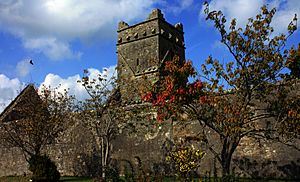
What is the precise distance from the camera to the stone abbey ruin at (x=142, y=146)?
12.9 m

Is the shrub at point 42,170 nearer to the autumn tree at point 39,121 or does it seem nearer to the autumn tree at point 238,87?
the autumn tree at point 39,121

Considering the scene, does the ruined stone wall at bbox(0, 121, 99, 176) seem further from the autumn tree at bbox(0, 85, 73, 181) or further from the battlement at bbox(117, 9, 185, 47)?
the battlement at bbox(117, 9, 185, 47)

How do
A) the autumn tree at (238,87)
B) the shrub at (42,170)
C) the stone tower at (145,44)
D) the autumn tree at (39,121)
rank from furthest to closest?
the stone tower at (145,44) < the autumn tree at (39,121) < the shrub at (42,170) < the autumn tree at (238,87)

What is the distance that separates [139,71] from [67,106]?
9.04 meters

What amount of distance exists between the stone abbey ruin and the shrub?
3.22 m

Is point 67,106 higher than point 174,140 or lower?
higher

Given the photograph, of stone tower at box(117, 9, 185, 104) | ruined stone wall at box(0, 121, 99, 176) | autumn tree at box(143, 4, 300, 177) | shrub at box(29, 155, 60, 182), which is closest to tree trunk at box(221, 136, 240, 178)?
autumn tree at box(143, 4, 300, 177)

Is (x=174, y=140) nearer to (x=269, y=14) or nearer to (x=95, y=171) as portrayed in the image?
A: (x=95, y=171)

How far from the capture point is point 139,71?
2662 cm

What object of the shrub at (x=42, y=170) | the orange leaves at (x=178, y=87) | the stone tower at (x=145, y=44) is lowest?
the shrub at (x=42, y=170)

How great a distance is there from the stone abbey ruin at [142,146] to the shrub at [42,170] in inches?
127

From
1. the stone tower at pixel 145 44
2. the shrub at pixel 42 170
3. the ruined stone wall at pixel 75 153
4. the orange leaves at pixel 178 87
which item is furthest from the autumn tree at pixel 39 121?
the orange leaves at pixel 178 87

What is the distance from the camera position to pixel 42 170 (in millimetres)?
14281

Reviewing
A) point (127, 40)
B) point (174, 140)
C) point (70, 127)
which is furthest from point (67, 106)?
point (127, 40)
